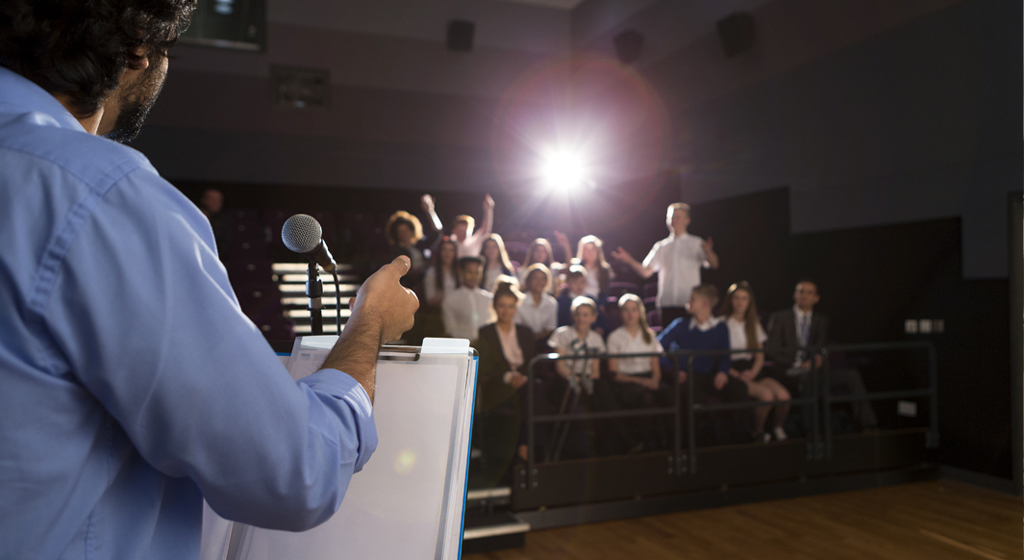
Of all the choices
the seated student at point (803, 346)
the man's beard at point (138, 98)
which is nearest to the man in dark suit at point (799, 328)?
the seated student at point (803, 346)

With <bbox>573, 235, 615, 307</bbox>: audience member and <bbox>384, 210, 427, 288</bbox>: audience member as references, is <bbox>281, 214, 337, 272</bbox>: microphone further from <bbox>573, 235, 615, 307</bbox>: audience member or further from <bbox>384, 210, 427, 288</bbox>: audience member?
<bbox>573, 235, 615, 307</bbox>: audience member

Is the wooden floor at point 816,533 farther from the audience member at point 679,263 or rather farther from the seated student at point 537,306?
the audience member at point 679,263

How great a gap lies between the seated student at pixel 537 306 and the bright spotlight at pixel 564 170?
160 inches

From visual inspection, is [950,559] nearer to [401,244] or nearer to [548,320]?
[548,320]

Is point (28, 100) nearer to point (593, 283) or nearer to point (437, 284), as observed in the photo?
point (437, 284)

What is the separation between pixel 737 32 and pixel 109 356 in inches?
282

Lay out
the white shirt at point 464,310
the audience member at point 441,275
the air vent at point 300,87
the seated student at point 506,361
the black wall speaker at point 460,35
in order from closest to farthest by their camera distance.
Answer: the seated student at point 506,361
the white shirt at point 464,310
the audience member at point 441,275
the air vent at point 300,87
the black wall speaker at point 460,35

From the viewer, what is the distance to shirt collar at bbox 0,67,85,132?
638 mm

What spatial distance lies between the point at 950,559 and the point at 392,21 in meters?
8.01

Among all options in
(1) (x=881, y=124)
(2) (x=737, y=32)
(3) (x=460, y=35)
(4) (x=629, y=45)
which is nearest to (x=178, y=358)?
(1) (x=881, y=124)

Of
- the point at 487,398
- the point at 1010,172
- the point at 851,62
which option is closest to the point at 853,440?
the point at 1010,172

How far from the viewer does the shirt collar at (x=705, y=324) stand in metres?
4.73

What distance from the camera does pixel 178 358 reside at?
576 mm

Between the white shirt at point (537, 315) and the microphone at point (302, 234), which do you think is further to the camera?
the white shirt at point (537, 315)
